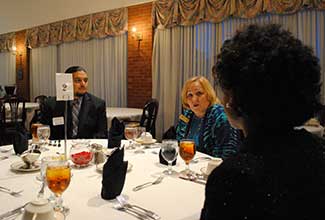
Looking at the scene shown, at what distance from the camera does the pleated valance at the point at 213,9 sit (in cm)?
432

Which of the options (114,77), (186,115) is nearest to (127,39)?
(114,77)

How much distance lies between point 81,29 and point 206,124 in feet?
18.9

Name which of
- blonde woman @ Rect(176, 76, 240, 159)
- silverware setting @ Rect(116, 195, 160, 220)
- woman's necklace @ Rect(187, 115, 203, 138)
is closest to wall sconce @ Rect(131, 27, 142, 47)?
blonde woman @ Rect(176, 76, 240, 159)

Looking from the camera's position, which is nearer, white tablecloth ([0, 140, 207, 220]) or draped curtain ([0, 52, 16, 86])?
white tablecloth ([0, 140, 207, 220])

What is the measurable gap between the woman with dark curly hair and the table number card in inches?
44.9

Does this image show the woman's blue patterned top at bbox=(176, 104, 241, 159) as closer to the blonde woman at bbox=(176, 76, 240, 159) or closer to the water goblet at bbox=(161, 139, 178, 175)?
the blonde woman at bbox=(176, 76, 240, 159)

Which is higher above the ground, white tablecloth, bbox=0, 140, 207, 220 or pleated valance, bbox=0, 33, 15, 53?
pleated valance, bbox=0, 33, 15, 53

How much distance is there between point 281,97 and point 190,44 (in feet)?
16.4

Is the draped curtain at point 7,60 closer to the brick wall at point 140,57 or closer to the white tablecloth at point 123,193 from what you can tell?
the brick wall at point 140,57

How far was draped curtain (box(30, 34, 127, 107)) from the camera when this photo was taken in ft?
21.9

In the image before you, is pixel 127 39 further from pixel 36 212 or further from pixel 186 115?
pixel 36 212

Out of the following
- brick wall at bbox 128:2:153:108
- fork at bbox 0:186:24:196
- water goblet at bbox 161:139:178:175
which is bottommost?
fork at bbox 0:186:24:196

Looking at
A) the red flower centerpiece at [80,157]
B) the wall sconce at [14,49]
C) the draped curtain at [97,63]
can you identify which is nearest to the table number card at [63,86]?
the red flower centerpiece at [80,157]

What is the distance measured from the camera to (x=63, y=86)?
5.76ft
